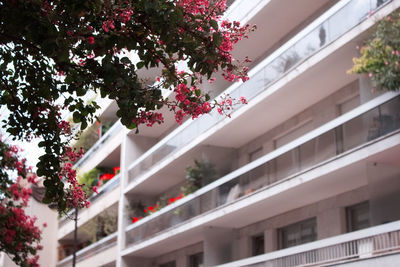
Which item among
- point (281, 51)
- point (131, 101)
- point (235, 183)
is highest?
point (281, 51)

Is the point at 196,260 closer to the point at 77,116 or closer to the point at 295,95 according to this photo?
the point at 295,95

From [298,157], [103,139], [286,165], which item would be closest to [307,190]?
[286,165]

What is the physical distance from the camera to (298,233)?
75.0 feet

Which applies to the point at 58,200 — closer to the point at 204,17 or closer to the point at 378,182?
the point at 204,17

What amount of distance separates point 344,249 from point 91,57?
1119cm

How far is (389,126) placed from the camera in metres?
16.4

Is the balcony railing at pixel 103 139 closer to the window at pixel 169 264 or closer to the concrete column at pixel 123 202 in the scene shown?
the concrete column at pixel 123 202

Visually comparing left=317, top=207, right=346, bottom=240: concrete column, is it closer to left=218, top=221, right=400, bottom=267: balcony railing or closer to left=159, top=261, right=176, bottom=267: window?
left=218, top=221, right=400, bottom=267: balcony railing

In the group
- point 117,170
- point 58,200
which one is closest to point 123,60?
point 58,200

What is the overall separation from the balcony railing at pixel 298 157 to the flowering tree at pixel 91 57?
362 inches

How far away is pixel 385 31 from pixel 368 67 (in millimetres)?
887

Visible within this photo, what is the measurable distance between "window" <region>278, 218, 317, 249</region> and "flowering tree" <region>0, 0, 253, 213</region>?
564 inches

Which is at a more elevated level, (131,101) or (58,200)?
(131,101)

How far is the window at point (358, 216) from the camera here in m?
19.7
